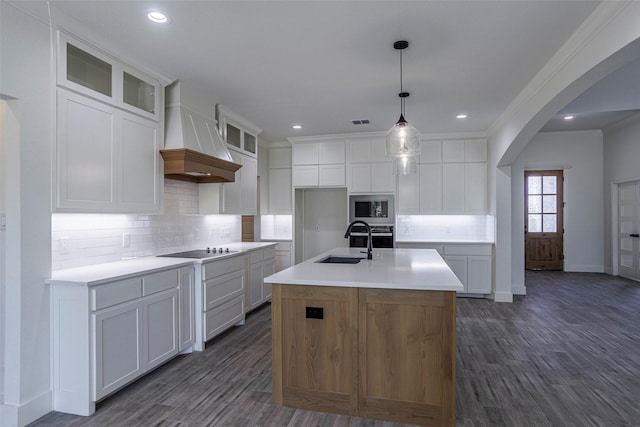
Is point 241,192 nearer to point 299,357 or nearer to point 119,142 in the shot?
point 119,142

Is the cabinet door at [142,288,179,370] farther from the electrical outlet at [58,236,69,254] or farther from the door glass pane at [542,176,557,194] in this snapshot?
the door glass pane at [542,176,557,194]

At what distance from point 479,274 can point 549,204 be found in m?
3.69

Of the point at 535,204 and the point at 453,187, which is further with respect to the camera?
the point at 535,204

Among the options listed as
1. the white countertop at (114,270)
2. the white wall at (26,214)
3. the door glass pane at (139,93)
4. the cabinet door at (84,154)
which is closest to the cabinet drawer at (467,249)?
the white countertop at (114,270)

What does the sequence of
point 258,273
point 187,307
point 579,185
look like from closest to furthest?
1. point 187,307
2. point 258,273
3. point 579,185

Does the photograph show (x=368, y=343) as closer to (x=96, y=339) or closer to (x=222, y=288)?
(x=96, y=339)

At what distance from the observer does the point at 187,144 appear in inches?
140

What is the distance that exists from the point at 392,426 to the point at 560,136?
25.7 feet

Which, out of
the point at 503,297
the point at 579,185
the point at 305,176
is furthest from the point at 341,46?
the point at 579,185

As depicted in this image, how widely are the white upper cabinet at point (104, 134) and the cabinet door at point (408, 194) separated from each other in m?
3.96

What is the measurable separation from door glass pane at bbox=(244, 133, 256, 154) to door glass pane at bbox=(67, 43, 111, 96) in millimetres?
2435

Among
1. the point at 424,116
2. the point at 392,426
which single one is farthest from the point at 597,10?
the point at 392,426

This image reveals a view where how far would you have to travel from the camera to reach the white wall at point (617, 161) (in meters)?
6.54

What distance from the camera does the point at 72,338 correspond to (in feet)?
7.79
